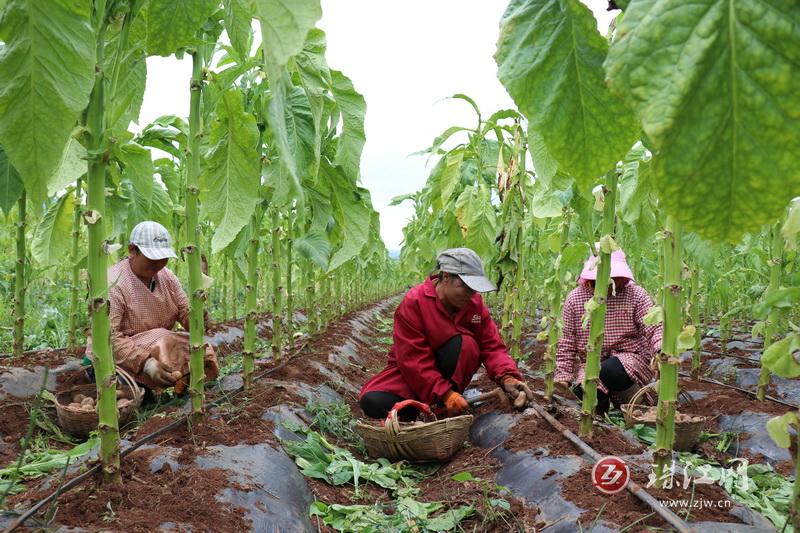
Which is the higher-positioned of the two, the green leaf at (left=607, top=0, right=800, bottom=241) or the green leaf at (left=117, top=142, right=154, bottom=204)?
the green leaf at (left=117, top=142, right=154, bottom=204)

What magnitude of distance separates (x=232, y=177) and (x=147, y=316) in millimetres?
2607

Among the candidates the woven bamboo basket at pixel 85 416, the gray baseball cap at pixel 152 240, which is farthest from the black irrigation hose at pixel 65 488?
the gray baseball cap at pixel 152 240

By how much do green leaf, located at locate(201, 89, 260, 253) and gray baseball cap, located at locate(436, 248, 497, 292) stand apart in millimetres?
1776

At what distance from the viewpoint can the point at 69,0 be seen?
846mm

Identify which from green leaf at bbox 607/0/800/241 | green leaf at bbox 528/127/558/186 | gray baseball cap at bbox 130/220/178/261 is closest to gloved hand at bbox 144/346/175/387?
gray baseball cap at bbox 130/220/178/261

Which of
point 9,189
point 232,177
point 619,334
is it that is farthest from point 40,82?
point 619,334

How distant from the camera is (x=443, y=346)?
3.86 meters

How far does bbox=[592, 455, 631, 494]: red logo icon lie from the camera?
201 centimetres

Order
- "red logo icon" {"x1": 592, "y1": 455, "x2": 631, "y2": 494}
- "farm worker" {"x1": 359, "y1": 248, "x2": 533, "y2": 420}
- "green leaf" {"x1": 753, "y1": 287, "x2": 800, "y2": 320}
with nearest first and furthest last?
"green leaf" {"x1": 753, "y1": 287, "x2": 800, "y2": 320} → "red logo icon" {"x1": 592, "y1": 455, "x2": 631, "y2": 494} → "farm worker" {"x1": 359, "y1": 248, "x2": 533, "y2": 420}

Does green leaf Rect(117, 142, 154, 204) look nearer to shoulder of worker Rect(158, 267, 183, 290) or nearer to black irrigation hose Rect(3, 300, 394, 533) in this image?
black irrigation hose Rect(3, 300, 394, 533)

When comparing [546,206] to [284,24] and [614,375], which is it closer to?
[614,375]

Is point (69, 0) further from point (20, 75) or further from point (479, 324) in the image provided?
point (479, 324)

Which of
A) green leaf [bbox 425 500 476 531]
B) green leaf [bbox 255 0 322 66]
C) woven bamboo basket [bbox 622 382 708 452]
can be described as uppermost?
green leaf [bbox 255 0 322 66]

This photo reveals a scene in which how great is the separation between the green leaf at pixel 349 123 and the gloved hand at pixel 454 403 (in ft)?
6.86
